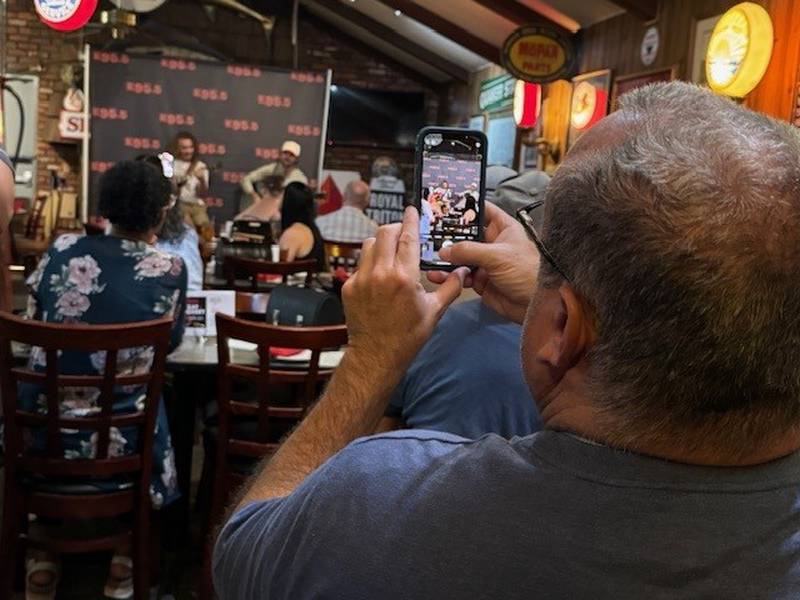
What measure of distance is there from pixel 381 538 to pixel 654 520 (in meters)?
0.21

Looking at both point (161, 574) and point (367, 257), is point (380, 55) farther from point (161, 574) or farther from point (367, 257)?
point (367, 257)

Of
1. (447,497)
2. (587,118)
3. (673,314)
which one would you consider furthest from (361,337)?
(587,118)

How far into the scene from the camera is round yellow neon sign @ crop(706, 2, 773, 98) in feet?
12.7

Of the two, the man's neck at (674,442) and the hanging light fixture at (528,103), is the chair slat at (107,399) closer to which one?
the man's neck at (674,442)

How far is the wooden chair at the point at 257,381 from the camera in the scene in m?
2.26

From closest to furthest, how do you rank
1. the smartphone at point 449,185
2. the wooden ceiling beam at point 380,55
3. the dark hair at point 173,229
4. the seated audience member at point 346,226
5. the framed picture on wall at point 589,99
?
the smartphone at point 449,185, the dark hair at point 173,229, the seated audience member at point 346,226, the framed picture on wall at point 589,99, the wooden ceiling beam at point 380,55

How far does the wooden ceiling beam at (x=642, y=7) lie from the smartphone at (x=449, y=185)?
5.05 m

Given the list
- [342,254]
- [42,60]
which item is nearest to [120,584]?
[342,254]

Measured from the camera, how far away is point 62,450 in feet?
7.74

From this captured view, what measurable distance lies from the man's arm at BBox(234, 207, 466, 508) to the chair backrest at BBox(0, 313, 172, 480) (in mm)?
1447

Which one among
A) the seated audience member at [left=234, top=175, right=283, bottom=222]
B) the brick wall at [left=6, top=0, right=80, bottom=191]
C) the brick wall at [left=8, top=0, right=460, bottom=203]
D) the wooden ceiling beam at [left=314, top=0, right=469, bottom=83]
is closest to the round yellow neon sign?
the seated audience member at [left=234, top=175, right=283, bottom=222]

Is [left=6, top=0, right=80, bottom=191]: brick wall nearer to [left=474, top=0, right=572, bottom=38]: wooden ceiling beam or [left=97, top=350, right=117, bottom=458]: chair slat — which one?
[left=474, top=0, right=572, bottom=38]: wooden ceiling beam

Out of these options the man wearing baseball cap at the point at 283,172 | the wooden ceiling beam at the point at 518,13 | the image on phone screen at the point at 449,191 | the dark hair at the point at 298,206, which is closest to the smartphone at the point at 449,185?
the image on phone screen at the point at 449,191

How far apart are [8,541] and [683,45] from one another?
15.3 feet
